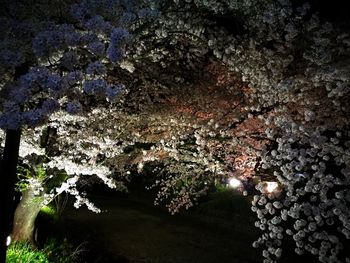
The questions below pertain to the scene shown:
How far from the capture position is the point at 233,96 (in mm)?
10719

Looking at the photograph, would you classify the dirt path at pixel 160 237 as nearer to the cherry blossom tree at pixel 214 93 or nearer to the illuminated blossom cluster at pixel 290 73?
the cherry blossom tree at pixel 214 93

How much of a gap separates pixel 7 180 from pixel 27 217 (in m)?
6.69

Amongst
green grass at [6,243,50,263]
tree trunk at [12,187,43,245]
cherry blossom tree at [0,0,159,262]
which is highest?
cherry blossom tree at [0,0,159,262]

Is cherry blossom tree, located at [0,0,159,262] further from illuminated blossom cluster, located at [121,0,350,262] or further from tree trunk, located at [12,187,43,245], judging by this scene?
tree trunk, located at [12,187,43,245]

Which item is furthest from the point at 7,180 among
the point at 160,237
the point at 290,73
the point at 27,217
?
the point at 160,237

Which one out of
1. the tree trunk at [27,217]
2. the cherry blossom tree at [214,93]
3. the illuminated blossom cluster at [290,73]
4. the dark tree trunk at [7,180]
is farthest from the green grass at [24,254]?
the illuminated blossom cluster at [290,73]

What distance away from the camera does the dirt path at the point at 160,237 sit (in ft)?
44.9

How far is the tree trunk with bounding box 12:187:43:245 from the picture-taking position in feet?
35.2

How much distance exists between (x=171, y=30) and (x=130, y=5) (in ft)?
5.27

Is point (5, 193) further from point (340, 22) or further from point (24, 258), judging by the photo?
point (340, 22)

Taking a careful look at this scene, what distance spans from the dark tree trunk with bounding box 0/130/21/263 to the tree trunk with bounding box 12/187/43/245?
236 inches

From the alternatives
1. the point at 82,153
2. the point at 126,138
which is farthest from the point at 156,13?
the point at 82,153

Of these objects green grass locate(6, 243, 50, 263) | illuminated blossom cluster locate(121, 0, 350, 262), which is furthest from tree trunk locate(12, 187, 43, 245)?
illuminated blossom cluster locate(121, 0, 350, 262)

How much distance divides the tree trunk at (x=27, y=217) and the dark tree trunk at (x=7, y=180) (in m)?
5.99
